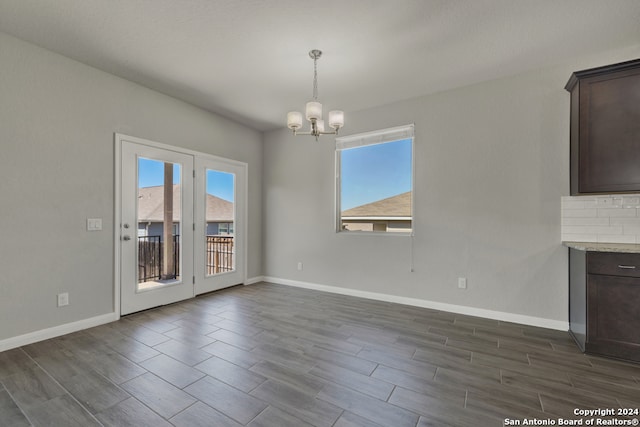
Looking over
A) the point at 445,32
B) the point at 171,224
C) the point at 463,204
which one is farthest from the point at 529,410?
the point at 171,224

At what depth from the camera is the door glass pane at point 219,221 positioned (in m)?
4.56

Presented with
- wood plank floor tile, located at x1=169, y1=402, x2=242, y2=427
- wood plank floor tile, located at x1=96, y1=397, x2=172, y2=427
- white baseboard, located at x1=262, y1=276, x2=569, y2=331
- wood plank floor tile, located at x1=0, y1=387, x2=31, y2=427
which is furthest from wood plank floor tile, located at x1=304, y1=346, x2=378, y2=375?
wood plank floor tile, located at x1=0, y1=387, x2=31, y2=427

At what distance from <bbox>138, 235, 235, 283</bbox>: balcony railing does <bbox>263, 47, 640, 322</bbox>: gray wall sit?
5.47ft

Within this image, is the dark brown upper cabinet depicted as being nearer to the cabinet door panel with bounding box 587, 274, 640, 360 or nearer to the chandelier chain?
the cabinet door panel with bounding box 587, 274, 640, 360

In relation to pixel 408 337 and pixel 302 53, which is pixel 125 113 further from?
pixel 408 337

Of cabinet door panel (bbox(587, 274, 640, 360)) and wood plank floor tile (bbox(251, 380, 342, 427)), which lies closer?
wood plank floor tile (bbox(251, 380, 342, 427))

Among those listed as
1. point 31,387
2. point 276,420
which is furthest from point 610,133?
point 31,387

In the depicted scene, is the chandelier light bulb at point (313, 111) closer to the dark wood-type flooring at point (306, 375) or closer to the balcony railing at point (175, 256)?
the dark wood-type flooring at point (306, 375)

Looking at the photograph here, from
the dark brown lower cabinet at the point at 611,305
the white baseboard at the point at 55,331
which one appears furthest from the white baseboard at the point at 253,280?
the dark brown lower cabinet at the point at 611,305

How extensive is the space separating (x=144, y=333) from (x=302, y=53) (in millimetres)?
3292

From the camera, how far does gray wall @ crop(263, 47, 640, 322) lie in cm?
316

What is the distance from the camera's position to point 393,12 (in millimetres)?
2346

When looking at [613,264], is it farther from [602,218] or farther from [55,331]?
[55,331]

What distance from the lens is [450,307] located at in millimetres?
3699
